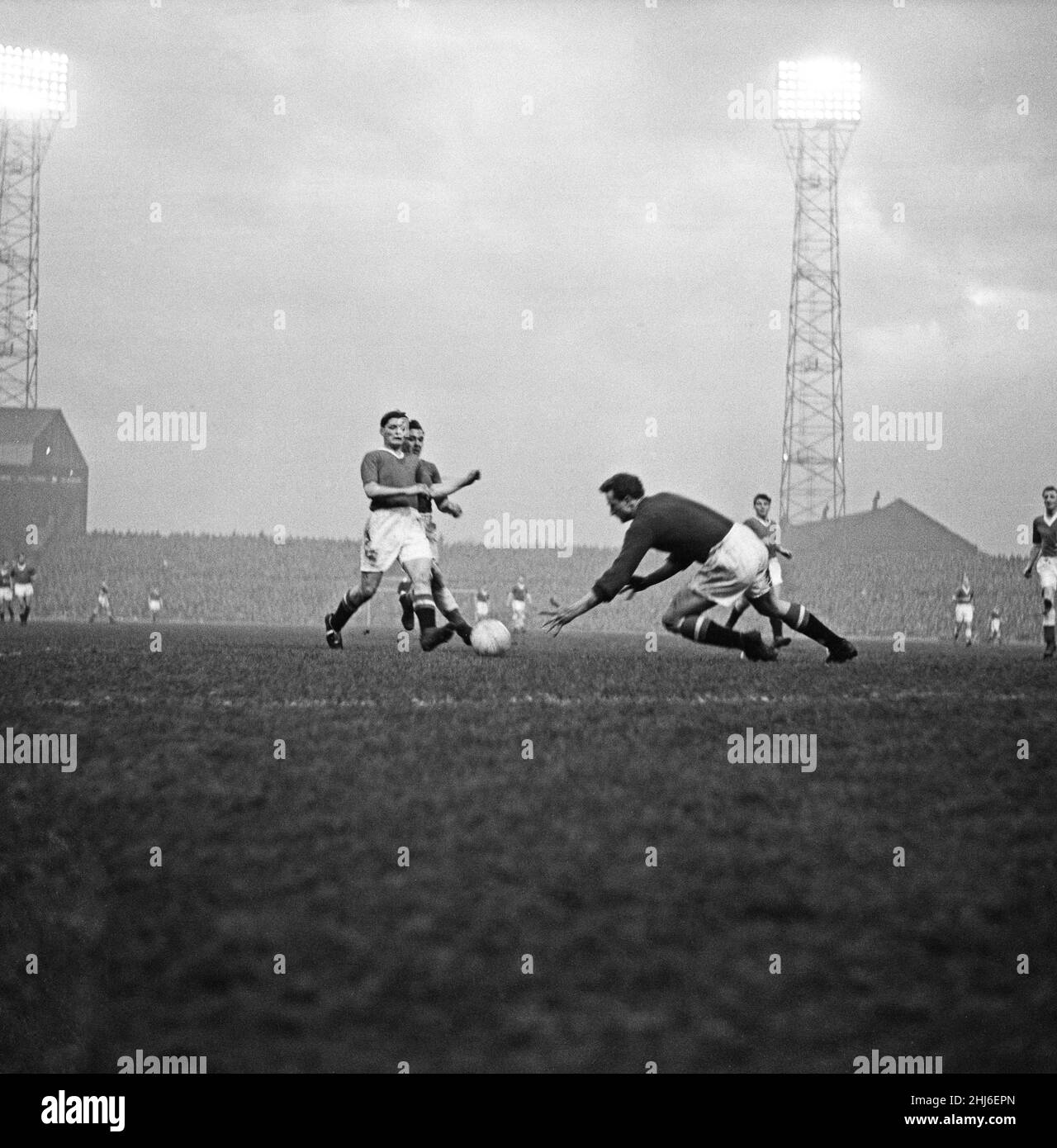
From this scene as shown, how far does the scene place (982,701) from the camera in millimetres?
8367

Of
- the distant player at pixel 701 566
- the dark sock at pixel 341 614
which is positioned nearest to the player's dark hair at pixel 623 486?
the distant player at pixel 701 566

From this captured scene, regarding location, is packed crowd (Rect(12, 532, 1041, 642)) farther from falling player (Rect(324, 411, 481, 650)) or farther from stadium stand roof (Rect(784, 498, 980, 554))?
falling player (Rect(324, 411, 481, 650))

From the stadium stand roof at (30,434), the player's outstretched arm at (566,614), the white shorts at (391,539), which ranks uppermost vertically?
the stadium stand roof at (30,434)

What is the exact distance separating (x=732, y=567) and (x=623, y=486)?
1320 millimetres

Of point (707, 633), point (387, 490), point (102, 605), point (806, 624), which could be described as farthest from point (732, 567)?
point (102, 605)

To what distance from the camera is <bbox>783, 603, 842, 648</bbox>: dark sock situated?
39.1 ft

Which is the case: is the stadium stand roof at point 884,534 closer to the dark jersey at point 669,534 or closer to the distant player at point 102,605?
the distant player at point 102,605

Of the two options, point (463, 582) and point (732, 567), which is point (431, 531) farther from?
point (463, 582)

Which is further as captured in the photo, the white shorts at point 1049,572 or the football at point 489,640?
the white shorts at point 1049,572

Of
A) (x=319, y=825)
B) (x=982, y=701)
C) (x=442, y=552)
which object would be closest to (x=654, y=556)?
(x=442, y=552)

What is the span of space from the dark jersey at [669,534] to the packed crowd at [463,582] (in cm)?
2566

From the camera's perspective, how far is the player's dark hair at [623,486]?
10.7 metres
